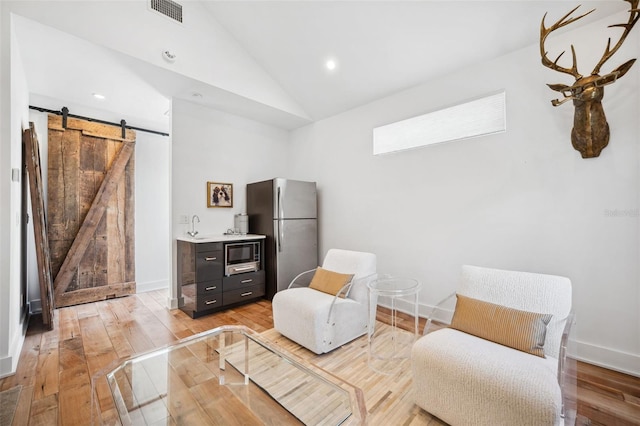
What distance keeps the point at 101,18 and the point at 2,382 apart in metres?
3.10

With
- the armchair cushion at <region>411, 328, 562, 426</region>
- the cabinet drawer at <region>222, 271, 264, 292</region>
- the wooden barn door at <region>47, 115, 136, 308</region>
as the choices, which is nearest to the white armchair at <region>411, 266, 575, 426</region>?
the armchair cushion at <region>411, 328, 562, 426</region>

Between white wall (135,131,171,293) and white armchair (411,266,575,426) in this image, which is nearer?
white armchair (411,266,575,426)

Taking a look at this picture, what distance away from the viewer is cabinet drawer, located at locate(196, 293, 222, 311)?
329 centimetres

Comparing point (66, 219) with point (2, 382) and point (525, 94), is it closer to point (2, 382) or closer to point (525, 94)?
point (2, 382)

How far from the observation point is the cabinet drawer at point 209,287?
330cm

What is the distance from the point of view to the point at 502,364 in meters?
1.46

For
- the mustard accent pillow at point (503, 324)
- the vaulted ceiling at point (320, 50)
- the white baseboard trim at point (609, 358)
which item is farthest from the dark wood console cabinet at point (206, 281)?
the white baseboard trim at point (609, 358)

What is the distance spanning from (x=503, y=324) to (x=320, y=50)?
3.28 m

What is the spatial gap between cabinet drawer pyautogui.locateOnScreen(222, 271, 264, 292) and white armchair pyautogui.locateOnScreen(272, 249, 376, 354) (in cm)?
108

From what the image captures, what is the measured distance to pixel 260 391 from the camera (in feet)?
5.76

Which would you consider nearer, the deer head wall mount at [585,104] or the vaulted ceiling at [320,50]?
the deer head wall mount at [585,104]

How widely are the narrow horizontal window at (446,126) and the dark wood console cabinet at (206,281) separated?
2.49 metres

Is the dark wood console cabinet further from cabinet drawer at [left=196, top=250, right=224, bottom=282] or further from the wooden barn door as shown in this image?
the wooden barn door

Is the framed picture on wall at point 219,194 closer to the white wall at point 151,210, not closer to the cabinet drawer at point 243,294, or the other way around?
Result: the white wall at point 151,210
